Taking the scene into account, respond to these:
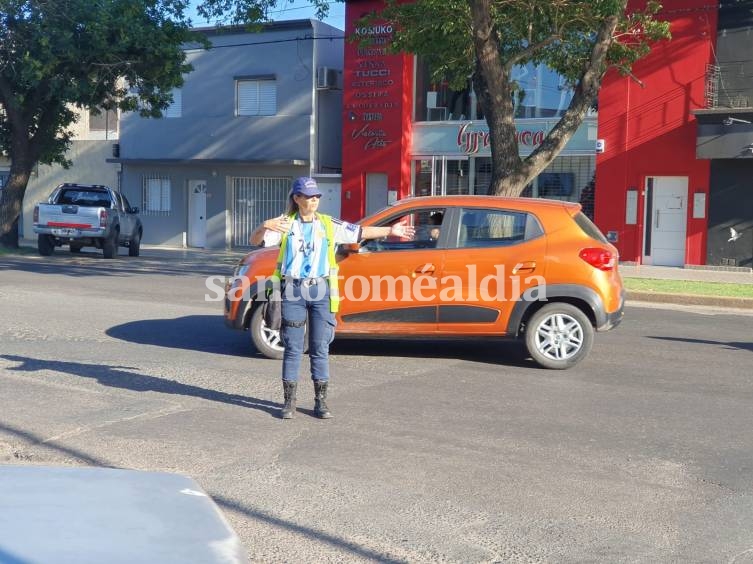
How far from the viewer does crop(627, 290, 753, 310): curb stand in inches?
605

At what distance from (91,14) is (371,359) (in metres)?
16.6

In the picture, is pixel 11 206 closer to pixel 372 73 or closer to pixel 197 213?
pixel 197 213

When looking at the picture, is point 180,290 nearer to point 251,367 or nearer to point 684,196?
point 251,367

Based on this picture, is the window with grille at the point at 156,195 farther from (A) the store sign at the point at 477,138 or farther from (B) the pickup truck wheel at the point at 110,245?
(A) the store sign at the point at 477,138

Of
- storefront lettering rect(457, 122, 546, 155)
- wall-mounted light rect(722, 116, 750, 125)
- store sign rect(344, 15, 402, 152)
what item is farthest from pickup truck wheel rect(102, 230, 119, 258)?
wall-mounted light rect(722, 116, 750, 125)

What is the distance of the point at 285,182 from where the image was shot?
100 feet

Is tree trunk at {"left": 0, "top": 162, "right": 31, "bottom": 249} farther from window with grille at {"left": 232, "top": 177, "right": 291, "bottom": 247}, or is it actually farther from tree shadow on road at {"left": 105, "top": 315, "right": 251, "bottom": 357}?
tree shadow on road at {"left": 105, "top": 315, "right": 251, "bottom": 357}

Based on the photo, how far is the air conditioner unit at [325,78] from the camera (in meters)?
29.0

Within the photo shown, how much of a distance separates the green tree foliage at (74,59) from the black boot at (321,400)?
58.8ft

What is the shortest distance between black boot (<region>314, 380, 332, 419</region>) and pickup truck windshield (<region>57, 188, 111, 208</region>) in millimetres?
18874

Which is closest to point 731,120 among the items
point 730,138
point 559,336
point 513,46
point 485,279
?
point 730,138

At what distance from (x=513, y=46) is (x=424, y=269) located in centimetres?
1142

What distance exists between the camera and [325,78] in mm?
28969

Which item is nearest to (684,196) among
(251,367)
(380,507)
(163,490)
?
(251,367)
